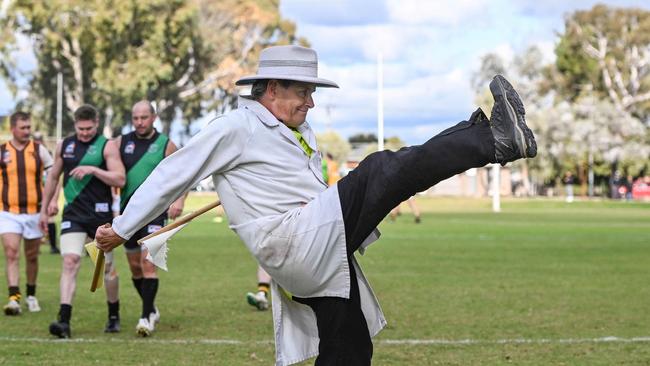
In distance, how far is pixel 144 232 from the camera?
11344mm

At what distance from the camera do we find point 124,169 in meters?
11.2

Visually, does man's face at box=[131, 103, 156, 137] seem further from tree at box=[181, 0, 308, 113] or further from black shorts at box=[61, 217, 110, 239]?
tree at box=[181, 0, 308, 113]

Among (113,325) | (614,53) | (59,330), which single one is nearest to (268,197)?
(59,330)

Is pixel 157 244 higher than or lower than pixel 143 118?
lower

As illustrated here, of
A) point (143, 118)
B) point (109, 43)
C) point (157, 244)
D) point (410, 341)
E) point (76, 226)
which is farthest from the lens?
point (109, 43)

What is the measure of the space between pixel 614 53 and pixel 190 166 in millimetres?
90863

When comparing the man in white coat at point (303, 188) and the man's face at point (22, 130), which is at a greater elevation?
the man's face at point (22, 130)

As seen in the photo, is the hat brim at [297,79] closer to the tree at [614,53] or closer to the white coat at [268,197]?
the white coat at [268,197]

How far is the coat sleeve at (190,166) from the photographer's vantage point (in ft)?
19.1

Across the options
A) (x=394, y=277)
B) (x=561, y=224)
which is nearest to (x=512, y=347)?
(x=394, y=277)

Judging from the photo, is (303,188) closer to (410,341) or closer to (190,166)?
(190,166)

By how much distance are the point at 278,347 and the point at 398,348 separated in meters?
3.93

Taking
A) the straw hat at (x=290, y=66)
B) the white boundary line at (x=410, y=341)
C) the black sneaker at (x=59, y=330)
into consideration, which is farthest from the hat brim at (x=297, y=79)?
the black sneaker at (x=59, y=330)

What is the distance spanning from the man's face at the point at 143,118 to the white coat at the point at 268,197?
208 inches
